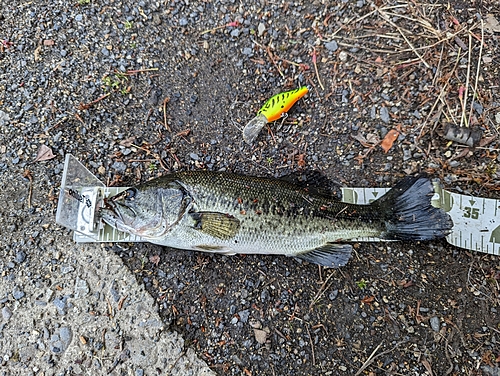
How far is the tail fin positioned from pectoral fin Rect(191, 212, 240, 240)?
153cm

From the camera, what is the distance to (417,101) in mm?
4219

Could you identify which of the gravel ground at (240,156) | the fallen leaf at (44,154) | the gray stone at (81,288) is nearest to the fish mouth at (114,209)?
the gravel ground at (240,156)

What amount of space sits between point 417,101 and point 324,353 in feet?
9.93

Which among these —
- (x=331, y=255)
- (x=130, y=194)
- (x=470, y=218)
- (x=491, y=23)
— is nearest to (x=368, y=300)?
(x=331, y=255)

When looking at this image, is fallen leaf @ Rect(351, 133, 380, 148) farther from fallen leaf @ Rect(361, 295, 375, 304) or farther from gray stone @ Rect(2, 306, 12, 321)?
gray stone @ Rect(2, 306, 12, 321)

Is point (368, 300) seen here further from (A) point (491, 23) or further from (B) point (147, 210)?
(A) point (491, 23)

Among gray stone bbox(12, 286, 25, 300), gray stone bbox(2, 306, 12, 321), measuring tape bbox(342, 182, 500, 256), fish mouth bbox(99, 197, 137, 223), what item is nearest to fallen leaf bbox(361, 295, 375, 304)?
measuring tape bbox(342, 182, 500, 256)

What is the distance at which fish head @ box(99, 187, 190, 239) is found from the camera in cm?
356

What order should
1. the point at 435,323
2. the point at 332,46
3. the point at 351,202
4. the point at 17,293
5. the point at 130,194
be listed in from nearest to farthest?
the point at 130,194
the point at 435,323
the point at 17,293
the point at 351,202
the point at 332,46

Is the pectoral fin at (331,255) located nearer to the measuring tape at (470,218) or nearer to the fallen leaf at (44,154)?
the measuring tape at (470,218)

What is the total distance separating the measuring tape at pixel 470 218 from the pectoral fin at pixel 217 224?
1364 millimetres

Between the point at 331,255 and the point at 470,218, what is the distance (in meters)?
1.70

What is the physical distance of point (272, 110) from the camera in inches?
161

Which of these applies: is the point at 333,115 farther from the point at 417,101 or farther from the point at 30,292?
the point at 30,292
